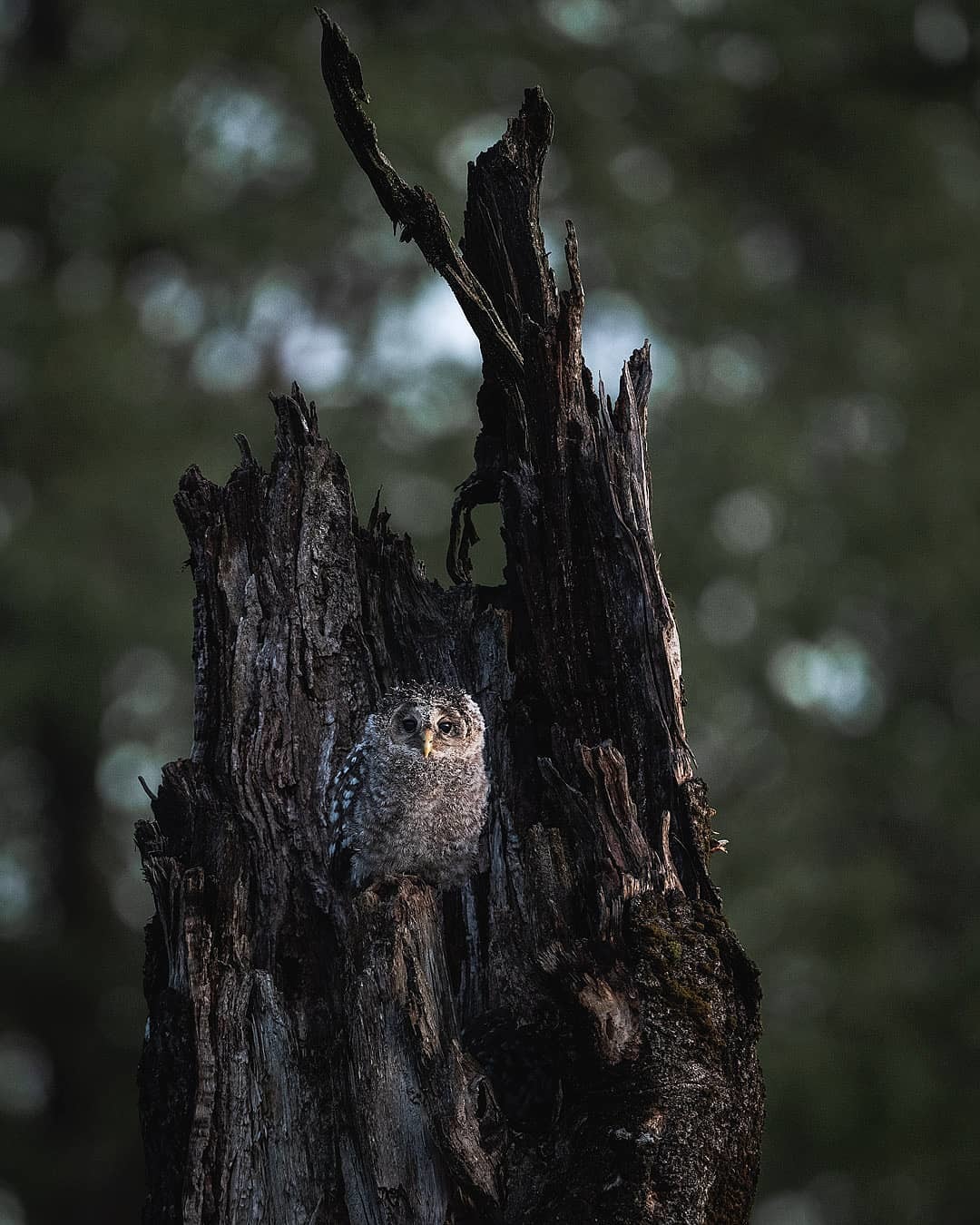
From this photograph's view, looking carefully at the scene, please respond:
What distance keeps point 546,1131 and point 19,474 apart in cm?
706

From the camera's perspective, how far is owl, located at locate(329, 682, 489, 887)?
3643 millimetres

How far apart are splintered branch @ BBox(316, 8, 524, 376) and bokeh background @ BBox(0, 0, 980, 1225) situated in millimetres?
4277

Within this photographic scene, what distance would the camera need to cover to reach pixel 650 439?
8.60 m

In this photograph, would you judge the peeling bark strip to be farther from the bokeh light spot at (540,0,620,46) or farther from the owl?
the bokeh light spot at (540,0,620,46)

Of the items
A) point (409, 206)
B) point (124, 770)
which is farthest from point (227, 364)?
point (409, 206)

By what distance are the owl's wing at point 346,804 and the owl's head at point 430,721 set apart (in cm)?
11

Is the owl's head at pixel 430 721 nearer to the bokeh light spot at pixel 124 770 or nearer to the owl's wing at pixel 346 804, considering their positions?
the owl's wing at pixel 346 804

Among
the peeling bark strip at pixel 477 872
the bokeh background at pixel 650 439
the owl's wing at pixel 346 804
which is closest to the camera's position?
the peeling bark strip at pixel 477 872

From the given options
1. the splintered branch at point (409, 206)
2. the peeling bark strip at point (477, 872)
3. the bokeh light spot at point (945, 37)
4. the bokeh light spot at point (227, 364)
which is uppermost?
the bokeh light spot at point (945, 37)

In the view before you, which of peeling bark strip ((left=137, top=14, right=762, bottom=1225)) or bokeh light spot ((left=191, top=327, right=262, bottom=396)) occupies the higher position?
bokeh light spot ((left=191, top=327, right=262, bottom=396))

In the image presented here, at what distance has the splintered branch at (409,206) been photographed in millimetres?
3422

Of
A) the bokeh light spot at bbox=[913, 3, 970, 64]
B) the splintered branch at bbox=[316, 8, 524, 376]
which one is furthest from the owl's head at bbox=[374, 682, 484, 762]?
the bokeh light spot at bbox=[913, 3, 970, 64]

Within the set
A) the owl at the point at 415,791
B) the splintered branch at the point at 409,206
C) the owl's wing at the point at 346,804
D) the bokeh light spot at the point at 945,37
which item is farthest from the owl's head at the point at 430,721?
the bokeh light spot at the point at 945,37

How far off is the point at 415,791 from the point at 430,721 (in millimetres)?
216
